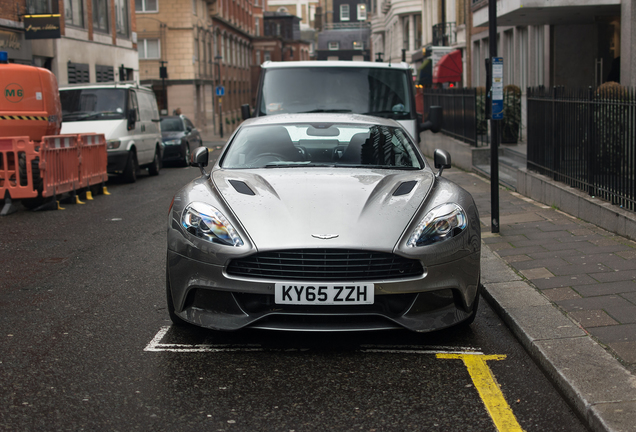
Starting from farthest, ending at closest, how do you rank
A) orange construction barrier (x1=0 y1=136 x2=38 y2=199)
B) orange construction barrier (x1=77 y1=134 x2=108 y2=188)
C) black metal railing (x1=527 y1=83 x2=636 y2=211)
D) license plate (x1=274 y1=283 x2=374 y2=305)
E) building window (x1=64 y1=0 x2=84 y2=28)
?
building window (x1=64 y1=0 x2=84 y2=28)
orange construction barrier (x1=77 y1=134 x2=108 y2=188)
orange construction barrier (x1=0 y1=136 x2=38 y2=199)
black metal railing (x1=527 y1=83 x2=636 y2=211)
license plate (x1=274 y1=283 x2=374 y2=305)

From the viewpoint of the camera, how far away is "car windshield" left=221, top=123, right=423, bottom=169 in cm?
582

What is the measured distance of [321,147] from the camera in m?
6.02

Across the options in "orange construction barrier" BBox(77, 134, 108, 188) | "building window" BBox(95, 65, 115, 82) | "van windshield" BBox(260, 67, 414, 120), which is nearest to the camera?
"van windshield" BBox(260, 67, 414, 120)

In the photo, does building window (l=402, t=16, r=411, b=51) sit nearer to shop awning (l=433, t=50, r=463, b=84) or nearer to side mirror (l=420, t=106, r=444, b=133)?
shop awning (l=433, t=50, r=463, b=84)

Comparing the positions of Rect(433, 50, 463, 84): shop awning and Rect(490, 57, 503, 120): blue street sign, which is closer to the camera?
Rect(490, 57, 503, 120): blue street sign

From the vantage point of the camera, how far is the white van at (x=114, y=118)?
16.4 m

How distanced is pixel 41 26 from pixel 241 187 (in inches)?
827

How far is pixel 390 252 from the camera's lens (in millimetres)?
4320

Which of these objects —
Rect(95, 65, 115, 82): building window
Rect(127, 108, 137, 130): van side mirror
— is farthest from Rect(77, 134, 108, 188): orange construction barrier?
Rect(95, 65, 115, 82): building window

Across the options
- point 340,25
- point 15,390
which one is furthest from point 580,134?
point 340,25

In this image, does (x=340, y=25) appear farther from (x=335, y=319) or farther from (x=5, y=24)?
(x=335, y=319)

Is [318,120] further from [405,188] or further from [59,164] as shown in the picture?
[59,164]

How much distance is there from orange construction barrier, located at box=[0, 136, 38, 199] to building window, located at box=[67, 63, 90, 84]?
57.5 ft

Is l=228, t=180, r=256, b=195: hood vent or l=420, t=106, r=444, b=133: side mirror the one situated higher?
l=420, t=106, r=444, b=133: side mirror
